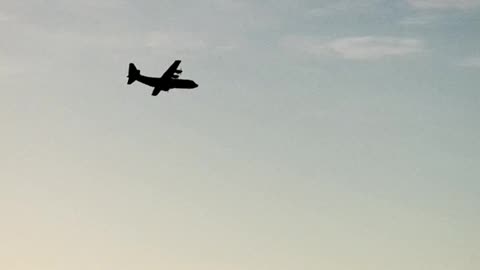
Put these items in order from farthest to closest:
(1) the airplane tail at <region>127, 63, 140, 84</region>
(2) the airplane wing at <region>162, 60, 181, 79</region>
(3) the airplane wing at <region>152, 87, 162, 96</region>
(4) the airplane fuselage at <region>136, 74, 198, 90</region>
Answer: (1) the airplane tail at <region>127, 63, 140, 84</region> < (2) the airplane wing at <region>162, 60, 181, 79</region> < (4) the airplane fuselage at <region>136, 74, 198, 90</region> < (3) the airplane wing at <region>152, 87, 162, 96</region>

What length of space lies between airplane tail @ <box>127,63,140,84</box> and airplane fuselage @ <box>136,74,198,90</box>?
1308 mm

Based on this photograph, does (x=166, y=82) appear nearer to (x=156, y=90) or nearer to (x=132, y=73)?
(x=156, y=90)

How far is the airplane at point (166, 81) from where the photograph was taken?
170 metres

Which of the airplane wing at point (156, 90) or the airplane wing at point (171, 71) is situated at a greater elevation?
the airplane wing at point (171, 71)

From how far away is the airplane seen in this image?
170250 mm

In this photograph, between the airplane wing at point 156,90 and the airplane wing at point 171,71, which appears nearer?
the airplane wing at point 156,90

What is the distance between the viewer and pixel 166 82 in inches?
6747

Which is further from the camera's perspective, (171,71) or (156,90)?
(171,71)

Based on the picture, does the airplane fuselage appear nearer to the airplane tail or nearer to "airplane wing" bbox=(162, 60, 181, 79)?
"airplane wing" bbox=(162, 60, 181, 79)

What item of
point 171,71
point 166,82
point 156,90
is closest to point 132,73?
point 166,82

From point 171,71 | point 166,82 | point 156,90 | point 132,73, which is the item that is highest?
point 132,73

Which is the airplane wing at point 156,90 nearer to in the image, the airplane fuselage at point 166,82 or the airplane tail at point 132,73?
the airplane fuselage at point 166,82

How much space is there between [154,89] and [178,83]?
11.1m

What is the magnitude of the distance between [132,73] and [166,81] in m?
16.0
